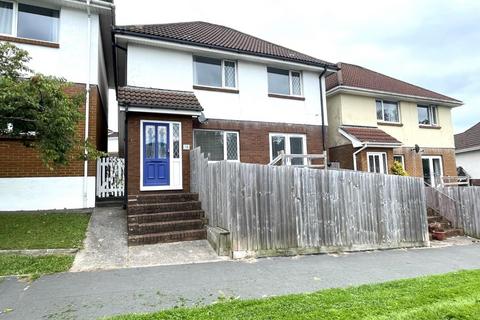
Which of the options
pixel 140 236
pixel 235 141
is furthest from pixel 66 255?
pixel 235 141

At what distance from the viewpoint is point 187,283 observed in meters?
5.30

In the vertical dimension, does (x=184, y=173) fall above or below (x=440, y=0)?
below

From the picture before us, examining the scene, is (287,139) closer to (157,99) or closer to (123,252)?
(157,99)

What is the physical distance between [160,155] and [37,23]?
609 centimetres

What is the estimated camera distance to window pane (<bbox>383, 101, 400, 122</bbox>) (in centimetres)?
1711

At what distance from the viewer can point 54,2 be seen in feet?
33.8

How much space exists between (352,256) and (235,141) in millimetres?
6469

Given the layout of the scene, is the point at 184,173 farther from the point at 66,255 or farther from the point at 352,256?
the point at 352,256

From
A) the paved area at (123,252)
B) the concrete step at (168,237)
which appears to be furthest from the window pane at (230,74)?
the paved area at (123,252)

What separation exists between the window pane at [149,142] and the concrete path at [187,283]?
15.5 feet

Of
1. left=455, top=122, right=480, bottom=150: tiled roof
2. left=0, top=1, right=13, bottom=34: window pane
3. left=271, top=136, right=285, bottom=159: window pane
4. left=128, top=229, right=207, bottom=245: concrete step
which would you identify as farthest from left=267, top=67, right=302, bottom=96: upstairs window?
left=455, top=122, right=480, bottom=150: tiled roof

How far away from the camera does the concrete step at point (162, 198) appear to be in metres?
8.91

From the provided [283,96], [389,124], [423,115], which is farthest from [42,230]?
[423,115]

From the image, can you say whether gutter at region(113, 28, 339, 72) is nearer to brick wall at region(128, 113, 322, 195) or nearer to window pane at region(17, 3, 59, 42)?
window pane at region(17, 3, 59, 42)
